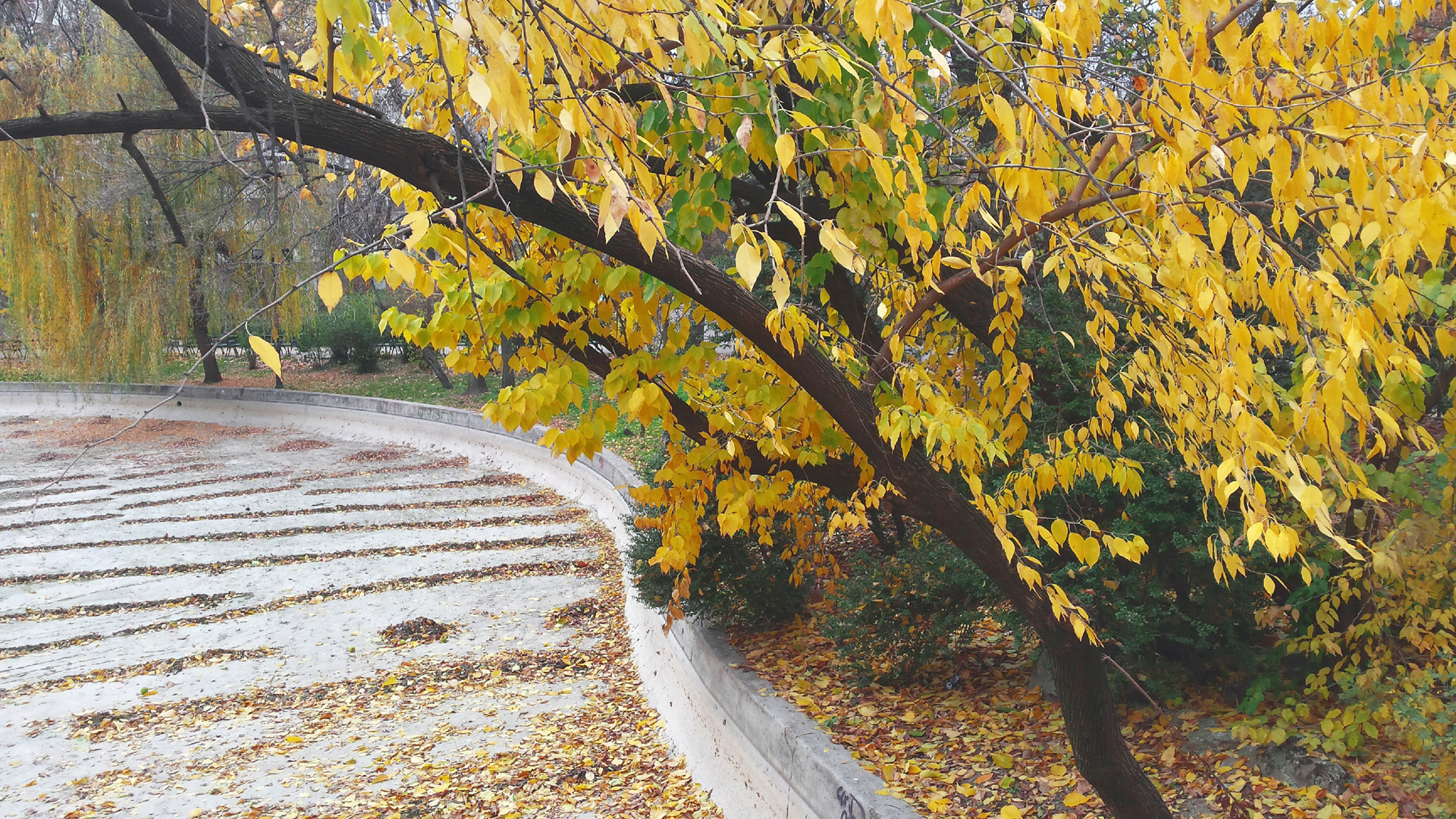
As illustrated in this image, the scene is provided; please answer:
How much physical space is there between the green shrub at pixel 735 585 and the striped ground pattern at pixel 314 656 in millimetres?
943

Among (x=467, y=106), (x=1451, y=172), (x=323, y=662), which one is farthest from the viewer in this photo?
(x=323, y=662)

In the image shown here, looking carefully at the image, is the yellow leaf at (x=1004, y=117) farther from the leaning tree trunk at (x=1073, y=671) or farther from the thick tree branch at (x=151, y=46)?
the thick tree branch at (x=151, y=46)

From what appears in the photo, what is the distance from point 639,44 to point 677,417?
6.19ft

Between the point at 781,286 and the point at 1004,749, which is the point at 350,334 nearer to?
the point at 1004,749

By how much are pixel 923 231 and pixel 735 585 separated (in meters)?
3.53

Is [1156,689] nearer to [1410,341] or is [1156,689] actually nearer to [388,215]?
[1410,341]

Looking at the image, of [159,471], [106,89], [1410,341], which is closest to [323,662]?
[1410,341]

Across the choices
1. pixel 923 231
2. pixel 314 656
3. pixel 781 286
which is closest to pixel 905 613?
pixel 923 231

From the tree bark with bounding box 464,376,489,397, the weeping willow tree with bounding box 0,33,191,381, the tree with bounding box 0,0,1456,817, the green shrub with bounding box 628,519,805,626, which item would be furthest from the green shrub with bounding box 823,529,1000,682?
the tree bark with bounding box 464,376,489,397

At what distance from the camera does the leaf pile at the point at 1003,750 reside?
11.9 feet

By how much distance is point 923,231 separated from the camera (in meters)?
3.05

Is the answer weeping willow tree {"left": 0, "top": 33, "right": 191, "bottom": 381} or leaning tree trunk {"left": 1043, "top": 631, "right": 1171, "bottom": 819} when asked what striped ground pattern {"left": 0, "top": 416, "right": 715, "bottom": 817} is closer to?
leaning tree trunk {"left": 1043, "top": 631, "right": 1171, "bottom": 819}

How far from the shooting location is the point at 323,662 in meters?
7.75

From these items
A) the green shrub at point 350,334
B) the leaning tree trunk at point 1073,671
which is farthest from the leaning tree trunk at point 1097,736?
the green shrub at point 350,334
